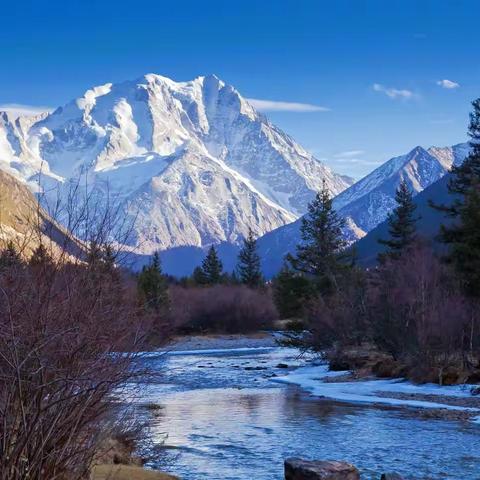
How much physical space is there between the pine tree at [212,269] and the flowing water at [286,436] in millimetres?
83007

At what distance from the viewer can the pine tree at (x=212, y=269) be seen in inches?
4492

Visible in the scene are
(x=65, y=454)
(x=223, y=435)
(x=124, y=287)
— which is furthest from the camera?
(x=223, y=435)

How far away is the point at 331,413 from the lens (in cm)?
2392

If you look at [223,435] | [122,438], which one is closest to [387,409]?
[223,435]

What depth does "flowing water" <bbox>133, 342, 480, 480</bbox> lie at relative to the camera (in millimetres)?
15617

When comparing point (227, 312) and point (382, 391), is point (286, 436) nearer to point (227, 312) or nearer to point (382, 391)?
point (382, 391)

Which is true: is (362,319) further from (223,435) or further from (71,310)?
(71,310)

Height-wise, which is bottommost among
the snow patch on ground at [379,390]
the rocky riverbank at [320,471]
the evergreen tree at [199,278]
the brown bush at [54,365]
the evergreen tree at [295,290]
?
the snow patch on ground at [379,390]

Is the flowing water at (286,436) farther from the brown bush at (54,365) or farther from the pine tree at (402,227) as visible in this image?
the pine tree at (402,227)

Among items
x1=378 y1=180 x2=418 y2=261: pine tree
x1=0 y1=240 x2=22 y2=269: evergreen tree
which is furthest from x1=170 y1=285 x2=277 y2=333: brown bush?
x1=0 y1=240 x2=22 y2=269: evergreen tree

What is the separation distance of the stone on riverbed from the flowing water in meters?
1.27

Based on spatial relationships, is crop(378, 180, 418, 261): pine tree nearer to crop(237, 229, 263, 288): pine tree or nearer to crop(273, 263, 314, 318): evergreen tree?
crop(273, 263, 314, 318): evergreen tree

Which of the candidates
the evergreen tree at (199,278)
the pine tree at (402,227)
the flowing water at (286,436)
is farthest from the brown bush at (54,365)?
the evergreen tree at (199,278)

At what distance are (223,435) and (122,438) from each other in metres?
6.11
